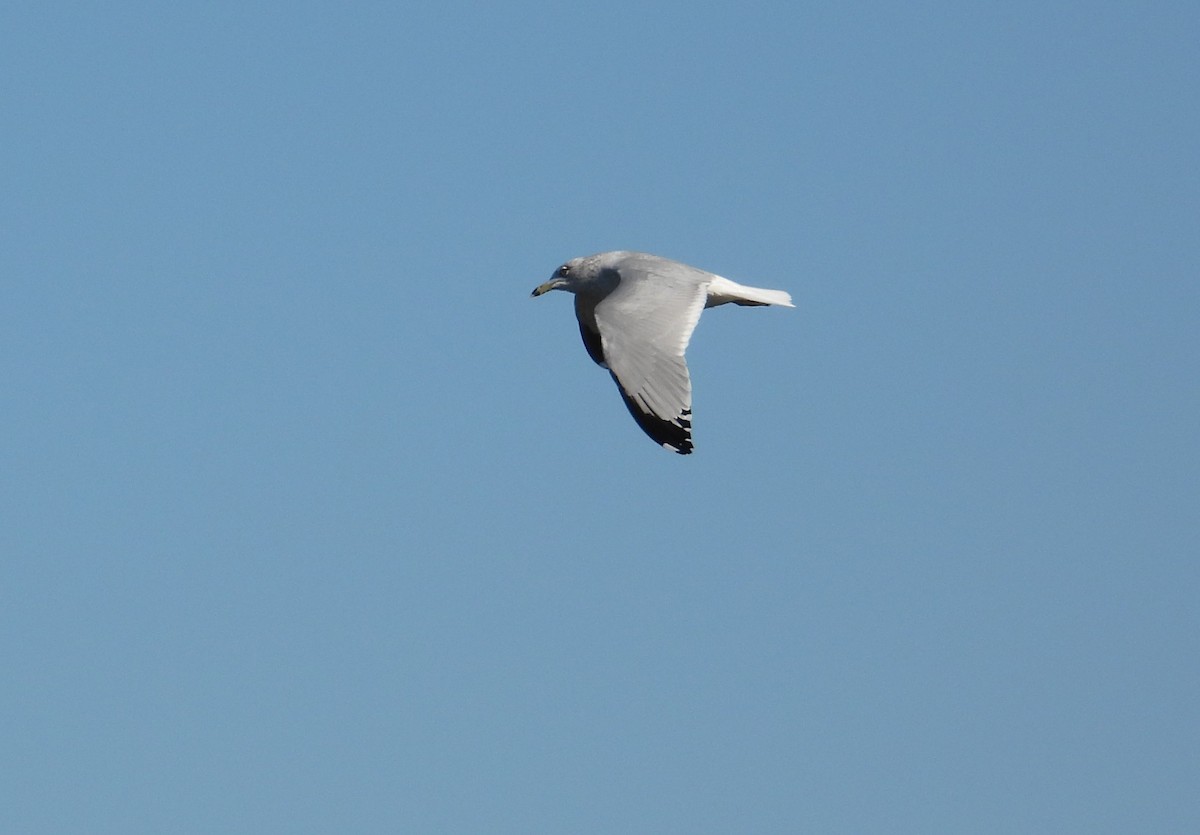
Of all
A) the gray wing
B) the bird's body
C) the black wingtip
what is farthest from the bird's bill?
the black wingtip

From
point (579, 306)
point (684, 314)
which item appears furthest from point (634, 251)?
point (684, 314)

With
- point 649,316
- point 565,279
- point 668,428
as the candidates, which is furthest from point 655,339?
point 565,279

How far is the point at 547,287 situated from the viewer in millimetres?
16844

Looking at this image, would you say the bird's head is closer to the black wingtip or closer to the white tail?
the white tail

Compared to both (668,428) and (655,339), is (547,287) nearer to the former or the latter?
(655,339)

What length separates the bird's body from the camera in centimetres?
1352

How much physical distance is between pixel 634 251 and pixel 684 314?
178cm

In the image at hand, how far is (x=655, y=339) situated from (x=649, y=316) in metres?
0.49

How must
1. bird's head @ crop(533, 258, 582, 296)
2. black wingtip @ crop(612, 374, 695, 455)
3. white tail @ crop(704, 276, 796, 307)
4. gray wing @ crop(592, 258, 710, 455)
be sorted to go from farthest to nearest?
1. bird's head @ crop(533, 258, 582, 296)
2. white tail @ crop(704, 276, 796, 307)
3. gray wing @ crop(592, 258, 710, 455)
4. black wingtip @ crop(612, 374, 695, 455)

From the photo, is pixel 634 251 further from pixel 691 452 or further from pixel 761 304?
pixel 691 452

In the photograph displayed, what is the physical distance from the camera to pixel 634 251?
16.4 m

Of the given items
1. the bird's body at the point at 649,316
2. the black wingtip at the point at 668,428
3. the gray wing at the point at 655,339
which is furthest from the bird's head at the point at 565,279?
the black wingtip at the point at 668,428

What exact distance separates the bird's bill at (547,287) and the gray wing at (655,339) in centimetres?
101

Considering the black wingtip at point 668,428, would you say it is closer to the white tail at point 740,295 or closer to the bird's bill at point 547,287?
the white tail at point 740,295
